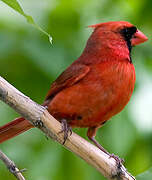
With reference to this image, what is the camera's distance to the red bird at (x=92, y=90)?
3.40 metres

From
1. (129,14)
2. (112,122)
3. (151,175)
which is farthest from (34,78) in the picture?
(151,175)

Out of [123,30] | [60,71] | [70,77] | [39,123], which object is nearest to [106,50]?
[123,30]

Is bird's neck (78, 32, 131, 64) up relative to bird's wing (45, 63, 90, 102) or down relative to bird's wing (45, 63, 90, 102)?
up

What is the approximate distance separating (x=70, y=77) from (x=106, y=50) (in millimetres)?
352

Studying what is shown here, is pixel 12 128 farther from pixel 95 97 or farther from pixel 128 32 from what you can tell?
pixel 128 32

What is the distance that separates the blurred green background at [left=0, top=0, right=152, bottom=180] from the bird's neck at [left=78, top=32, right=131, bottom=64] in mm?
504

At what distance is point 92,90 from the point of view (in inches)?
134

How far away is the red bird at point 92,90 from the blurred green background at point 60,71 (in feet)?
1.46

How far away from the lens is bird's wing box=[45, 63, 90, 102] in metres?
3.58

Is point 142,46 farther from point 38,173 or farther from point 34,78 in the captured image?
point 38,173

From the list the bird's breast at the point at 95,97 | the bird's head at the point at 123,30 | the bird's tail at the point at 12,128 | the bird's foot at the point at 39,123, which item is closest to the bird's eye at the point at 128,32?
the bird's head at the point at 123,30

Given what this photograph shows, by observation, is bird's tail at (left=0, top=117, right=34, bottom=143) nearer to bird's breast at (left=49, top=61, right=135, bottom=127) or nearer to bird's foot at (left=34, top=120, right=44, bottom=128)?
bird's breast at (left=49, top=61, right=135, bottom=127)

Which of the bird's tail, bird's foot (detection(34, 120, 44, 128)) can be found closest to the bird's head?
the bird's tail

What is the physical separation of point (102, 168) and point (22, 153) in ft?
4.37
